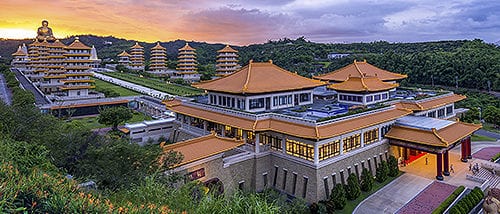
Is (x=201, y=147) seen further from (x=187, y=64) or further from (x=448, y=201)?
(x=187, y=64)

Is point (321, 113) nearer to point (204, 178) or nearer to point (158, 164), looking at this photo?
point (204, 178)

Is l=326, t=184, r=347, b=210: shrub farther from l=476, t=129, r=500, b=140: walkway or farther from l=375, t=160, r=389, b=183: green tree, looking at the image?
l=476, t=129, r=500, b=140: walkway

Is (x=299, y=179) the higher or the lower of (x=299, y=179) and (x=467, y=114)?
the lower

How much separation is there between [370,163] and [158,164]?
17.2m

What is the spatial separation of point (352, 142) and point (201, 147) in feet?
37.5

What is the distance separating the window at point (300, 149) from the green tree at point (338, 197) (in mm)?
2615

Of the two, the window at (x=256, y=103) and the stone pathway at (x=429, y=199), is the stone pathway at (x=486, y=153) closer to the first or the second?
the stone pathway at (x=429, y=199)

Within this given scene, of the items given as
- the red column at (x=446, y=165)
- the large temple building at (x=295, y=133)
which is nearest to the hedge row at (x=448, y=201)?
the large temple building at (x=295, y=133)

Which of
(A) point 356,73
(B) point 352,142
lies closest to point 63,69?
(A) point 356,73

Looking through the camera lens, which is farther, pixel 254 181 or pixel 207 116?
pixel 207 116

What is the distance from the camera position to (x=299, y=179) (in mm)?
23578

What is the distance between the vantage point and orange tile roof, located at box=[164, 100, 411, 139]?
72.7ft

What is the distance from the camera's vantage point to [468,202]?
21.8 metres

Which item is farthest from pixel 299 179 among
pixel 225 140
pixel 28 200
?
pixel 28 200
